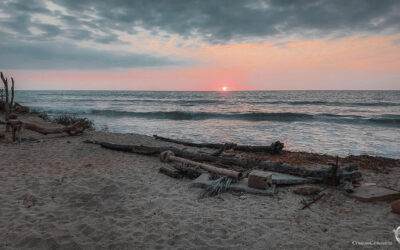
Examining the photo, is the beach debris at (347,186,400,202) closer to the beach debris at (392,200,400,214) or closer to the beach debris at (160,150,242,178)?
the beach debris at (392,200,400,214)

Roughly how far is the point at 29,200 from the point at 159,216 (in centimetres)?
266

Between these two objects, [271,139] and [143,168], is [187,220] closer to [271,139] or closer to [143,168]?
[143,168]

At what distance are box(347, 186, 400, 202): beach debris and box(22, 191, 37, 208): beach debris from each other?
6.64 meters

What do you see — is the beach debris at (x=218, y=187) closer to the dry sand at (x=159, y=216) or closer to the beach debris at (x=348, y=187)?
the dry sand at (x=159, y=216)

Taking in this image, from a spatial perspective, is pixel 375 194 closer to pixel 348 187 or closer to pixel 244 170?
pixel 348 187

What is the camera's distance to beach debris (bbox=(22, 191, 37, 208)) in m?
4.73

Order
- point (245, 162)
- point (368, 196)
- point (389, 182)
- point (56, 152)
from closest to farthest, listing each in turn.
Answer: point (368, 196)
point (389, 182)
point (245, 162)
point (56, 152)

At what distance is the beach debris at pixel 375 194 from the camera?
521 cm

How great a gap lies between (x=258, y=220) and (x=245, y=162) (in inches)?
125

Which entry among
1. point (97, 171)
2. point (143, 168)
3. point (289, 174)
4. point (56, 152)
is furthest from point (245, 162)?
point (56, 152)

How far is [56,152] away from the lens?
29.8ft

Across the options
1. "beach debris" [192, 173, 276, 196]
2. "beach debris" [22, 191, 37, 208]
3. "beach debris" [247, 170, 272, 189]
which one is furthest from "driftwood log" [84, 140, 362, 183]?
"beach debris" [22, 191, 37, 208]

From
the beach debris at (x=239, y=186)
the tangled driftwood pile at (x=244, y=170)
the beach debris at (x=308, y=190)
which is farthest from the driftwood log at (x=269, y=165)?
the beach debris at (x=239, y=186)

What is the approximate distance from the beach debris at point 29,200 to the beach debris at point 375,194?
6637mm
